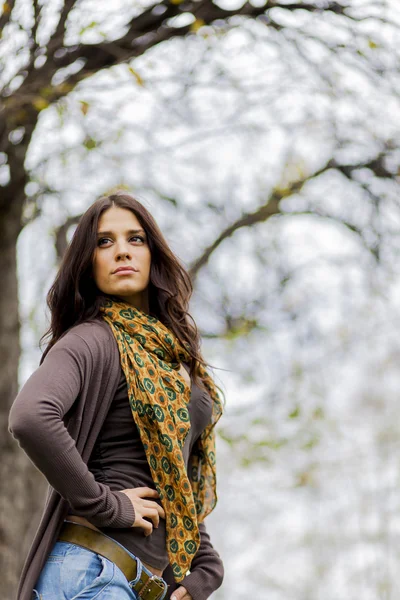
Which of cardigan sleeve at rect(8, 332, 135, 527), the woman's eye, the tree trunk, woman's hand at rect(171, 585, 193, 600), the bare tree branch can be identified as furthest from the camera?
the tree trunk

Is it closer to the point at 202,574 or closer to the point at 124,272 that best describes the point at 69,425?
the point at 124,272

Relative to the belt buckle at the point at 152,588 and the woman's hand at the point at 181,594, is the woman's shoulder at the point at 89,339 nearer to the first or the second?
the belt buckle at the point at 152,588

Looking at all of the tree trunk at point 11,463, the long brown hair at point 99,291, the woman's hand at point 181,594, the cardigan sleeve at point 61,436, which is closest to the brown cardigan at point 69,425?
the cardigan sleeve at point 61,436

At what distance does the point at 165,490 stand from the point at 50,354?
536 mm

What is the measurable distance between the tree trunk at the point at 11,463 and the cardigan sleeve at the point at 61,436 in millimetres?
4059

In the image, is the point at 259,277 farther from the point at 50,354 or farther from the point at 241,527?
the point at 241,527

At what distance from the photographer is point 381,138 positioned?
280 inches

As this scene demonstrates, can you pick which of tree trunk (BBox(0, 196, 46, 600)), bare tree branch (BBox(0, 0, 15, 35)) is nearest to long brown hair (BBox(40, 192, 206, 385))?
bare tree branch (BBox(0, 0, 15, 35))

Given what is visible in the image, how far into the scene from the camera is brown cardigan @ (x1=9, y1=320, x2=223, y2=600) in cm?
223

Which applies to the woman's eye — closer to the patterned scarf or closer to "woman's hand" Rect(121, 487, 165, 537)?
the patterned scarf

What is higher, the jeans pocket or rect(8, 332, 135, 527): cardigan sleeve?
rect(8, 332, 135, 527): cardigan sleeve

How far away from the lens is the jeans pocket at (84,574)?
2.31 m

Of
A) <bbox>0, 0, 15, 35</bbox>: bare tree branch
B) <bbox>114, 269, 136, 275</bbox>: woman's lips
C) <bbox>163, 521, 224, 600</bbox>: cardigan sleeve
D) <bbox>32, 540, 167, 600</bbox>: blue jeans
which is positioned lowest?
<bbox>163, 521, 224, 600</bbox>: cardigan sleeve

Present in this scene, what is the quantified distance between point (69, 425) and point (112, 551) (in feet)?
1.23
